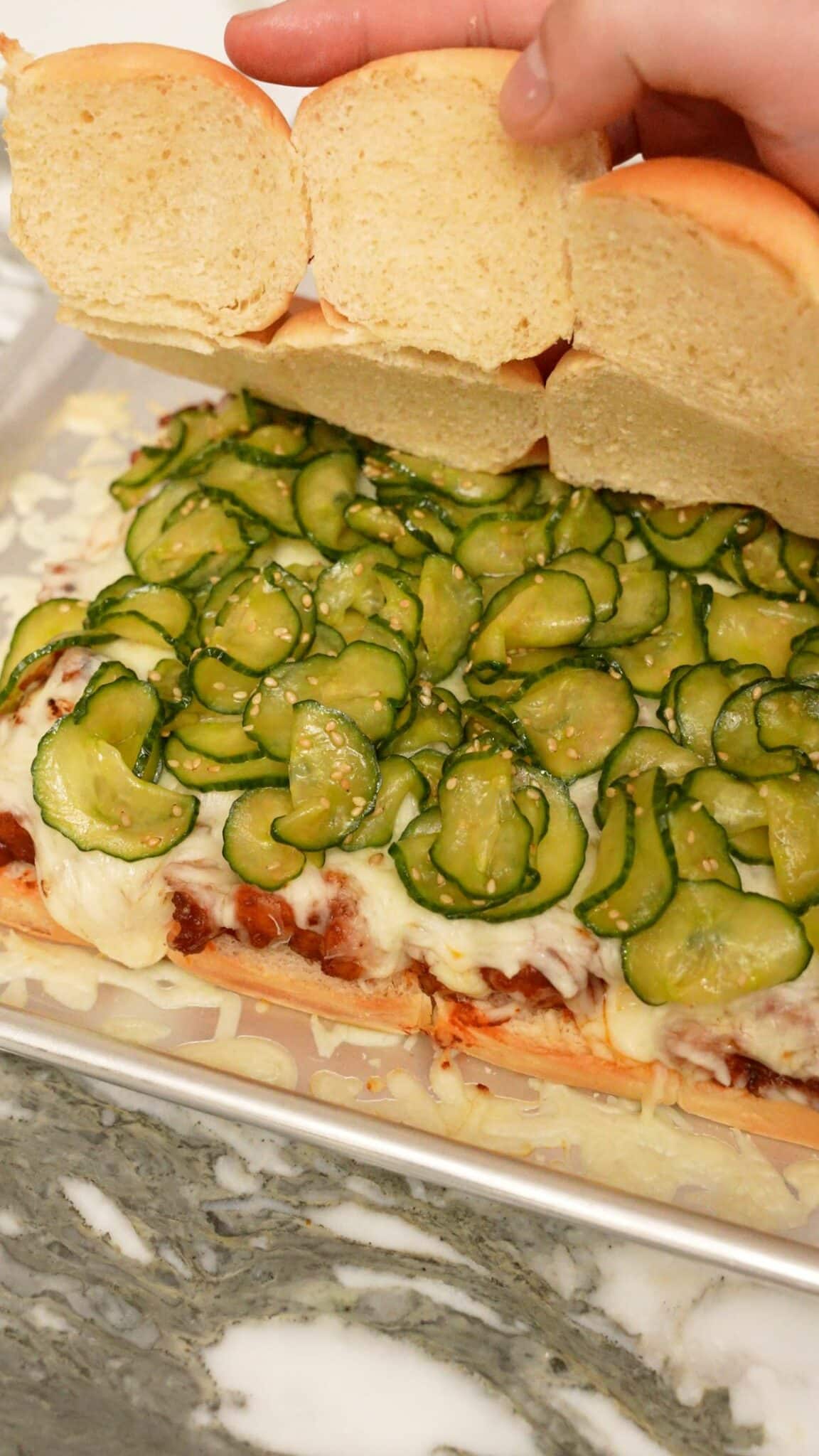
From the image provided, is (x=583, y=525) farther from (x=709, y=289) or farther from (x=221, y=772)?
(x=221, y=772)

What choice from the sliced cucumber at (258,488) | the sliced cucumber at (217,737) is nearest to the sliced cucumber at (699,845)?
the sliced cucumber at (217,737)

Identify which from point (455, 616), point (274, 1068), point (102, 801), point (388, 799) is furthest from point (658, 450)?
point (274, 1068)

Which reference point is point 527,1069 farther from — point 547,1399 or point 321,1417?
point 321,1417

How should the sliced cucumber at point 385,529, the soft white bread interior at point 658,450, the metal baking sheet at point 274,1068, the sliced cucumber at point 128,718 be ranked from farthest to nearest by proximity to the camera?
the sliced cucumber at point 385,529 → the soft white bread interior at point 658,450 → the sliced cucumber at point 128,718 → the metal baking sheet at point 274,1068

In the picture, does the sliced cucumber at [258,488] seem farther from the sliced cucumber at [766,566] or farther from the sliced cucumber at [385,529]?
the sliced cucumber at [766,566]

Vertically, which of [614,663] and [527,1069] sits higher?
[614,663]

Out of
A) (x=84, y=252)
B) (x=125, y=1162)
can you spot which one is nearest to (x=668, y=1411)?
(x=125, y=1162)

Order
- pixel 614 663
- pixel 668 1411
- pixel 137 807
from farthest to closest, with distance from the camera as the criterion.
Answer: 1. pixel 614 663
2. pixel 137 807
3. pixel 668 1411
